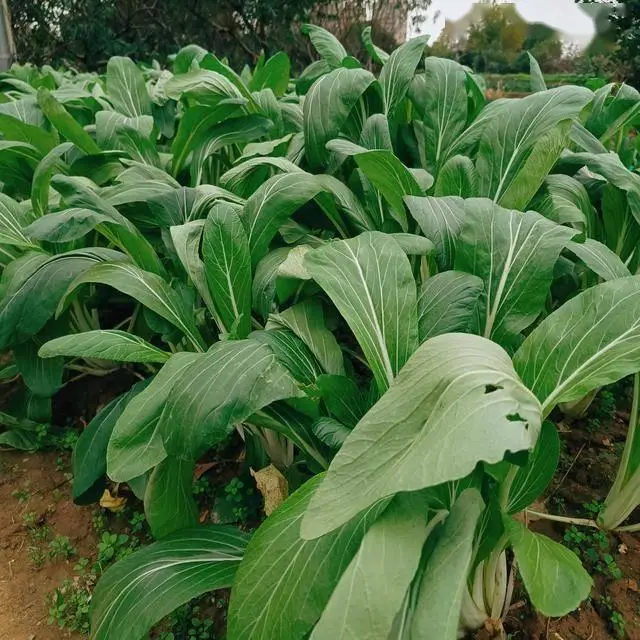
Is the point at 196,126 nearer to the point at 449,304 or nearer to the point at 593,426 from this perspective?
the point at 449,304

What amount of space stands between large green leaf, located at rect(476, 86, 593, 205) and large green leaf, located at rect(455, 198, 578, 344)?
10.8 inches

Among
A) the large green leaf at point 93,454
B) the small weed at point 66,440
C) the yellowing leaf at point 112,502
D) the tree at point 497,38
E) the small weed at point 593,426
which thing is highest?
the large green leaf at point 93,454

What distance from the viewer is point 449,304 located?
101 centimetres

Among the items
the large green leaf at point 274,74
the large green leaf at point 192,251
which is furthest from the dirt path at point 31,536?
the large green leaf at point 274,74

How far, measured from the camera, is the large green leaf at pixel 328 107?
1517 mm

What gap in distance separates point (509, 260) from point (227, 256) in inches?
22.1

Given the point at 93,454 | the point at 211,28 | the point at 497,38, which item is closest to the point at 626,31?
the point at 211,28

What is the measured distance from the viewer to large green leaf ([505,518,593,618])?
73 cm

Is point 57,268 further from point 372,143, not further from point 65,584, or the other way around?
point 372,143

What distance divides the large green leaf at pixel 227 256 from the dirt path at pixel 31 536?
2.49 feet

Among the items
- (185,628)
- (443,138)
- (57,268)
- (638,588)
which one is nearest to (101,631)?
(185,628)

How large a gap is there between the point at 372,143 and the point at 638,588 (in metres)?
1.20

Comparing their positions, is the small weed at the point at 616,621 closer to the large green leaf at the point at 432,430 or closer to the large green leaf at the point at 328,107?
the large green leaf at the point at 432,430

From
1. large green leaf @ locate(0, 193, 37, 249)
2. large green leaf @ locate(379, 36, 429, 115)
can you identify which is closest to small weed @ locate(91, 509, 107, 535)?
large green leaf @ locate(0, 193, 37, 249)
